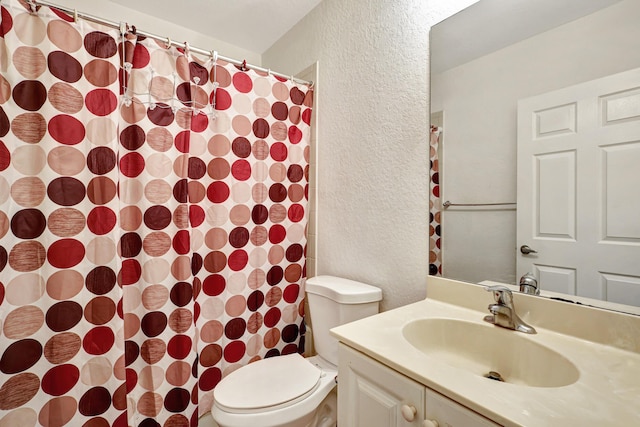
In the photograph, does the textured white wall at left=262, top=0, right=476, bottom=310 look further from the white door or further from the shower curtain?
the white door

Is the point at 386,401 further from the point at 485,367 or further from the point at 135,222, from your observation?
the point at 135,222

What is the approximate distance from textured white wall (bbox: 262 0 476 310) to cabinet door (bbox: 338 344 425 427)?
0.51 m

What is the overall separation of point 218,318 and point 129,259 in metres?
0.52

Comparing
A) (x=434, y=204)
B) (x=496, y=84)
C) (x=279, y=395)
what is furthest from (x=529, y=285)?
(x=279, y=395)

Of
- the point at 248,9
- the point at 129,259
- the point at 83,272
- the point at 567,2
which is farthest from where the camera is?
the point at 248,9

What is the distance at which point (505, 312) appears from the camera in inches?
33.9

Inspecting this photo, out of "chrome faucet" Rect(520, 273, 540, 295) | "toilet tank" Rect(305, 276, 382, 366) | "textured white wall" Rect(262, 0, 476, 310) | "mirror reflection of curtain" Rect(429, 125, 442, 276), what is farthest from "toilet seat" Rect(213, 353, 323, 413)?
"chrome faucet" Rect(520, 273, 540, 295)

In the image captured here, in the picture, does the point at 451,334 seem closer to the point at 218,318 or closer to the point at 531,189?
the point at 531,189

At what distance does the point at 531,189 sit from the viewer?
913mm

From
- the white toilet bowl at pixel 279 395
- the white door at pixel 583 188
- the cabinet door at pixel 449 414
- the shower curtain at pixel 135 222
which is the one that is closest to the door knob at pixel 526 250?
the white door at pixel 583 188

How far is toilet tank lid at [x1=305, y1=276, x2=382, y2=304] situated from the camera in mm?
1263

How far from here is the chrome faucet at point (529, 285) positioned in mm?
885

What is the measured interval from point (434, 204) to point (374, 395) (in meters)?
0.72

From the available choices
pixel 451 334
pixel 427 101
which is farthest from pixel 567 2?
pixel 451 334
